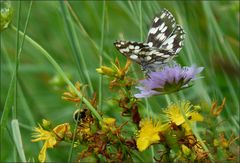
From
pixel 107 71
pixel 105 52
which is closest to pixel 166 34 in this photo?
pixel 107 71

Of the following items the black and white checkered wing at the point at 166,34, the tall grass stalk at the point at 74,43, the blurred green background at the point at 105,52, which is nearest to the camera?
the black and white checkered wing at the point at 166,34

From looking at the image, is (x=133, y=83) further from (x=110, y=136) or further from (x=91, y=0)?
(x=91, y=0)

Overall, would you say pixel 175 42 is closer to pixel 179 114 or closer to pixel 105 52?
pixel 179 114

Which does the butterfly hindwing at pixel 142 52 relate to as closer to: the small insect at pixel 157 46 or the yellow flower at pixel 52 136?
the small insect at pixel 157 46

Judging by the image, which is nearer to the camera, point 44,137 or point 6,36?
point 44,137

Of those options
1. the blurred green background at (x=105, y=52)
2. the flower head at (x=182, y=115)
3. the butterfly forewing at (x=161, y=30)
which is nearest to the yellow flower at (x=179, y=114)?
the flower head at (x=182, y=115)

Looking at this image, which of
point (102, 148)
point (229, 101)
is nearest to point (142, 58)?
point (102, 148)

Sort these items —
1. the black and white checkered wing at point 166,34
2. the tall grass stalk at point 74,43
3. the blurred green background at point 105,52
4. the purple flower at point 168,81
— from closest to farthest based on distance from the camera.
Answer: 1. the purple flower at point 168,81
2. the black and white checkered wing at point 166,34
3. the tall grass stalk at point 74,43
4. the blurred green background at point 105,52

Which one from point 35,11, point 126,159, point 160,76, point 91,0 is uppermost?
point 35,11
